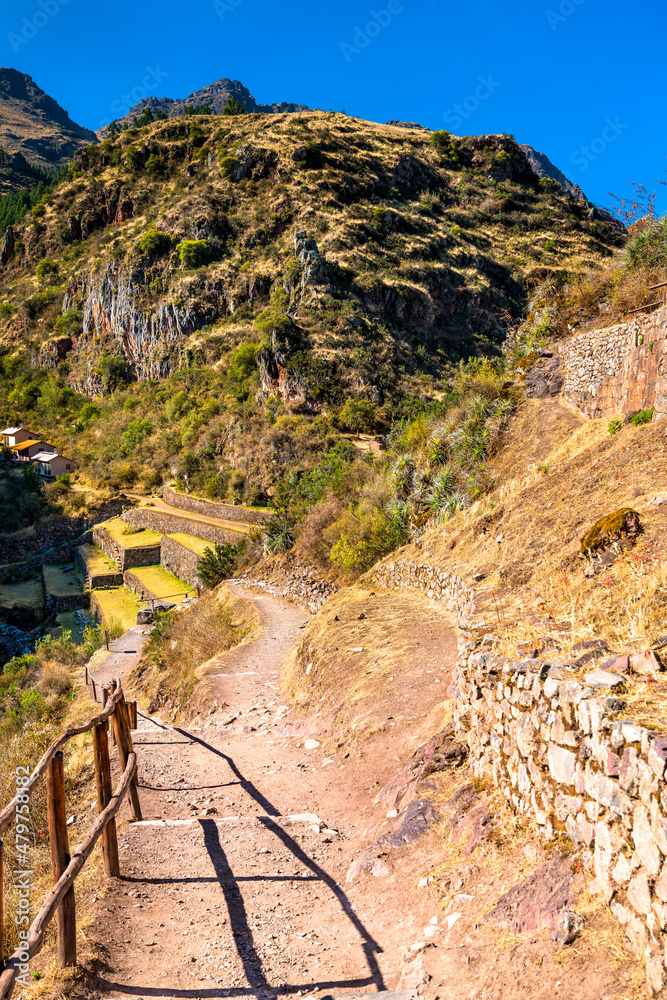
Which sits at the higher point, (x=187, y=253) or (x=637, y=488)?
(x=187, y=253)

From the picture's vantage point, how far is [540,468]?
34.0 feet

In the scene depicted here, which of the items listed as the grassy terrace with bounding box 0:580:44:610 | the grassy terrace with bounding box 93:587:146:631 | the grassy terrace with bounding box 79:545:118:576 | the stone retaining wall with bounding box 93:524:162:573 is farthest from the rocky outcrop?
the grassy terrace with bounding box 93:587:146:631

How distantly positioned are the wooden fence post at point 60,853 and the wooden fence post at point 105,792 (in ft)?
2.66

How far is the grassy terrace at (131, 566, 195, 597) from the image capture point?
28.4 meters

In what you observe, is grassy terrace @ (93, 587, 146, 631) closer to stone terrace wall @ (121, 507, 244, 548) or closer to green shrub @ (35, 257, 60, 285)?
stone terrace wall @ (121, 507, 244, 548)

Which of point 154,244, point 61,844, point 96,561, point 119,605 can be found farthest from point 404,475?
point 154,244

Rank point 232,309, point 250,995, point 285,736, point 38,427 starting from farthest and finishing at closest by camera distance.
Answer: point 38,427
point 232,309
point 285,736
point 250,995

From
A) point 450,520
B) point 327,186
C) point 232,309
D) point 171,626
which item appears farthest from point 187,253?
point 450,520

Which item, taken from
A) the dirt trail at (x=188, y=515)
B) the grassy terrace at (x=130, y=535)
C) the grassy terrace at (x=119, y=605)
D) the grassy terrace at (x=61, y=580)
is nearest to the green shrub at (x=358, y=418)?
the dirt trail at (x=188, y=515)

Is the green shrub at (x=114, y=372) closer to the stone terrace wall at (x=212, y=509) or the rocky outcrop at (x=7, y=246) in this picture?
the stone terrace wall at (x=212, y=509)

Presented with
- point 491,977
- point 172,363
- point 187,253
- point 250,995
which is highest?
point 187,253

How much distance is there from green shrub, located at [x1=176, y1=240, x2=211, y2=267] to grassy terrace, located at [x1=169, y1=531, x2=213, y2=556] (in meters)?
31.9

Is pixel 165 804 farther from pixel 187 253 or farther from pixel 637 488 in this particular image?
pixel 187 253

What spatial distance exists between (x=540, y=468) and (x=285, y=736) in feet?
20.2
